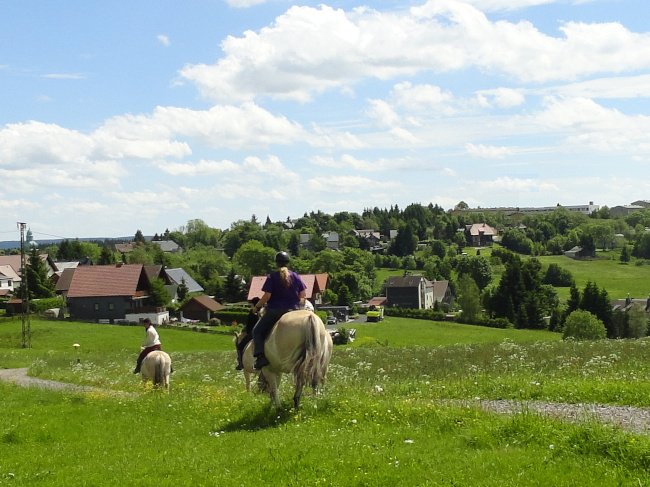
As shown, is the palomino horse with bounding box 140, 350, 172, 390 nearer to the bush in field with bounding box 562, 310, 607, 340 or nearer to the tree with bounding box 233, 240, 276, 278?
the bush in field with bounding box 562, 310, 607, 340

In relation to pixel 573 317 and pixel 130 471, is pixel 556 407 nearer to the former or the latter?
pixel 130 471

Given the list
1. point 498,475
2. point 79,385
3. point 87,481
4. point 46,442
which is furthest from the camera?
point 79,385

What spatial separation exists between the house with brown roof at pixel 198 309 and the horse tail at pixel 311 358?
87973 mm

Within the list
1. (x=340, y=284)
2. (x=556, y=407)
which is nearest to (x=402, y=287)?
(x=340, y=284)

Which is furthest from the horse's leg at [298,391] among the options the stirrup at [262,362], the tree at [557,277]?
the tree at [557,277]

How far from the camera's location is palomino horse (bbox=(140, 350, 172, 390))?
21.8 m

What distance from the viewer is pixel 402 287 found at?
474 feet

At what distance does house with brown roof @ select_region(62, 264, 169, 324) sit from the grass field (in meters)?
67.5

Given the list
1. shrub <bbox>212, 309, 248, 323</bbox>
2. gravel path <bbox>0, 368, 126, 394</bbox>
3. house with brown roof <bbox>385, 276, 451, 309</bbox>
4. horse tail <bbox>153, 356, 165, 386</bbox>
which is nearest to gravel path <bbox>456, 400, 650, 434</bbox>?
horse tail <bbox>153, 356, 165, 386</bbox>

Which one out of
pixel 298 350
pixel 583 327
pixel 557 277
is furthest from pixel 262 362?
pixel 557 277

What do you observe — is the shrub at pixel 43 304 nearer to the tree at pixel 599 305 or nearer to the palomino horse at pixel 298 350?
the tree at pixel 599 305

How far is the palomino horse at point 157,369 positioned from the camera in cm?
2184

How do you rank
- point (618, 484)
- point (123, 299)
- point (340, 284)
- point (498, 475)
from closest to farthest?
point (618, 484) → point (498, 475) → point (123, 299) → point (340, 284)

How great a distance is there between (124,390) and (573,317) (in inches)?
2624
